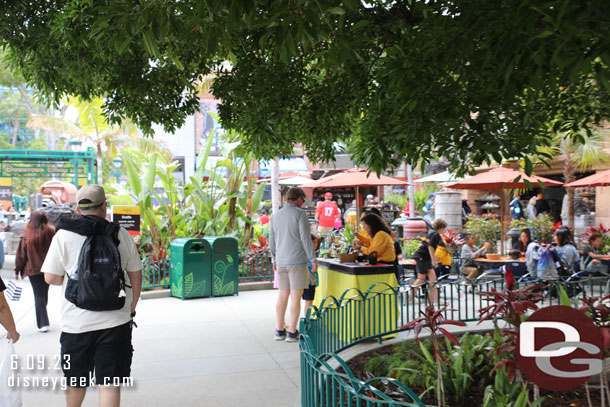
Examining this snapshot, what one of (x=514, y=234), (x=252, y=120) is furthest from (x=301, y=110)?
(x=514, y=234)

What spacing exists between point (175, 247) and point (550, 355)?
8.02 metres

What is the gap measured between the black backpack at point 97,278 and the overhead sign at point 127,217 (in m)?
6.44

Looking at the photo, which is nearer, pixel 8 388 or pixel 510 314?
pixel 8 388

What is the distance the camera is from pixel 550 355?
11.3 ft

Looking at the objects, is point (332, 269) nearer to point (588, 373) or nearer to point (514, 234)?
point (588, 373)

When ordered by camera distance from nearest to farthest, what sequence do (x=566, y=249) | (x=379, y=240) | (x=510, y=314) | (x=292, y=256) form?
(x=510, y=314) < (x=292, y=256) < (x=379, y=240) < (x=566, y=249)

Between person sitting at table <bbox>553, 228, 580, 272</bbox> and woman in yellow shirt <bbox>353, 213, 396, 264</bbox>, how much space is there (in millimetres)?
4105

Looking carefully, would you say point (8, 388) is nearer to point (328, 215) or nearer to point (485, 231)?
point (328, 215)

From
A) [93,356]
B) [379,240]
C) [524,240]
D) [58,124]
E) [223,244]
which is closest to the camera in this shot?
[93,356]

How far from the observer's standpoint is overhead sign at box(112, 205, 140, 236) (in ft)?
32.7

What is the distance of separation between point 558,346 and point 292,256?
3.97m

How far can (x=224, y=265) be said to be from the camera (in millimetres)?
10617

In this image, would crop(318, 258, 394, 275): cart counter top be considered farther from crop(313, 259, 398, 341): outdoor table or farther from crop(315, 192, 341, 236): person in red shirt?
crop(315, 192, 341, 236): person in red shirt

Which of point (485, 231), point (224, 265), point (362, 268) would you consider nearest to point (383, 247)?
point (362, 268)
